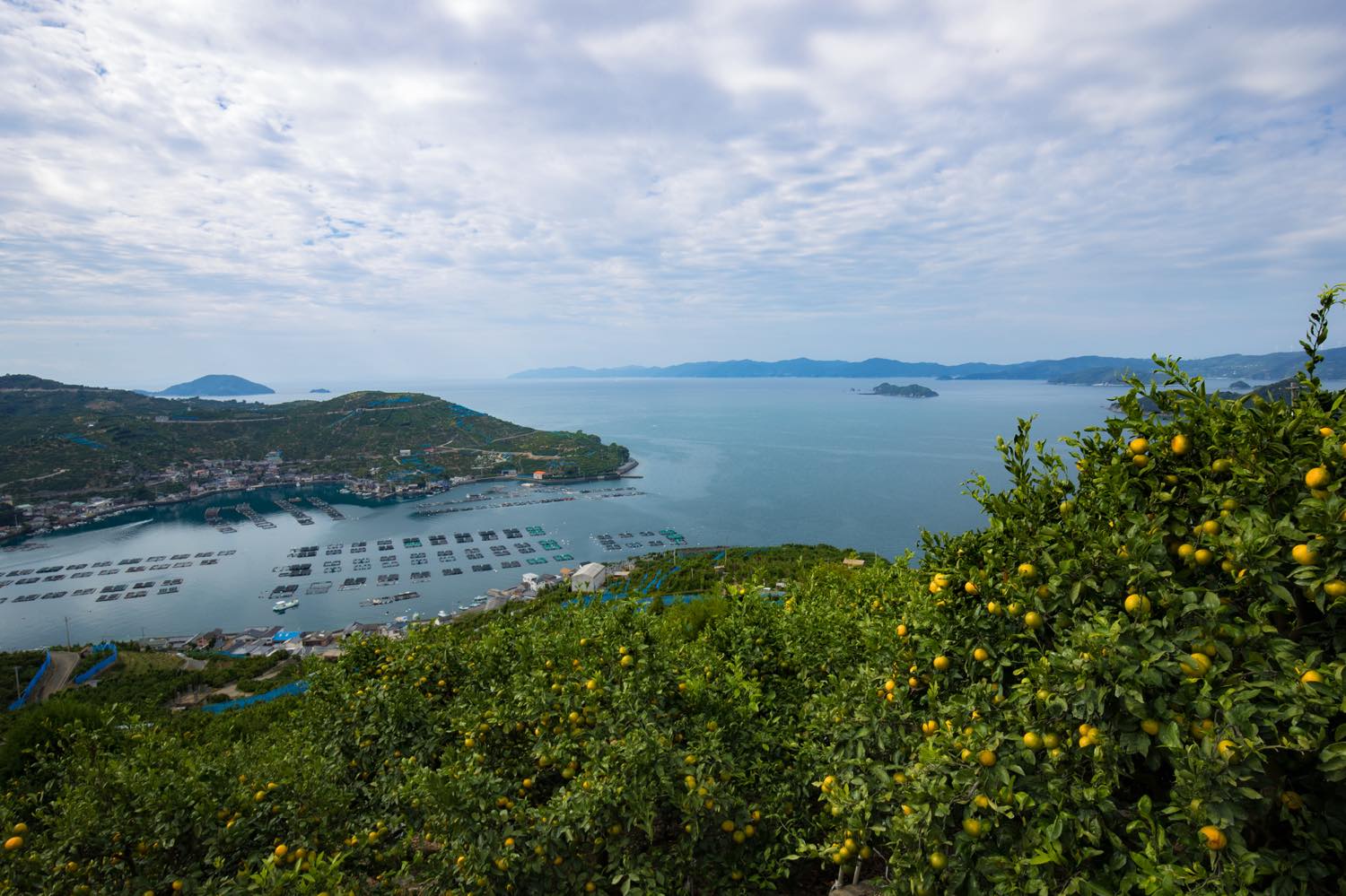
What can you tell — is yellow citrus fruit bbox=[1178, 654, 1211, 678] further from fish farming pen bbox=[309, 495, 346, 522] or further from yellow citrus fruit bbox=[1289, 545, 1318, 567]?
fish farming pen bbox=[309, 495, 346, 522]

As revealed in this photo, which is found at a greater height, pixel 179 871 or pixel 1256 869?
pixel 1256 869

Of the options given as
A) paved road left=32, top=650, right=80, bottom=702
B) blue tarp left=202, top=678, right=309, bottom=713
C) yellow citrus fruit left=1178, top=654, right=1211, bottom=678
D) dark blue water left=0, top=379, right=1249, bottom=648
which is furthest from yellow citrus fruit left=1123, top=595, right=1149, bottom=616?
paved road left=32, top=650, right=80, bottom=702

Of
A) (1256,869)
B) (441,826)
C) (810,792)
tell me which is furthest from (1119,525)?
(441,826)

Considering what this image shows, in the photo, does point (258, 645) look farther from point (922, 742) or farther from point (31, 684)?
point (922, 742)

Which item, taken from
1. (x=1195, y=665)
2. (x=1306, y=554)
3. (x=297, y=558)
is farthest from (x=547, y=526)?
(x=1306, y=554)

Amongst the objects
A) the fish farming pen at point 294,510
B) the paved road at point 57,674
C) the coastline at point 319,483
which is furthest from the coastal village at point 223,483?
the paved road at point 57,674

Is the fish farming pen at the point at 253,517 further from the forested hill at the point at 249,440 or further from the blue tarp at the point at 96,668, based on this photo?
the blue tarp at the point at 96,668

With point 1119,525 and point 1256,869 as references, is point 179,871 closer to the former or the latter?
point 1256,869
